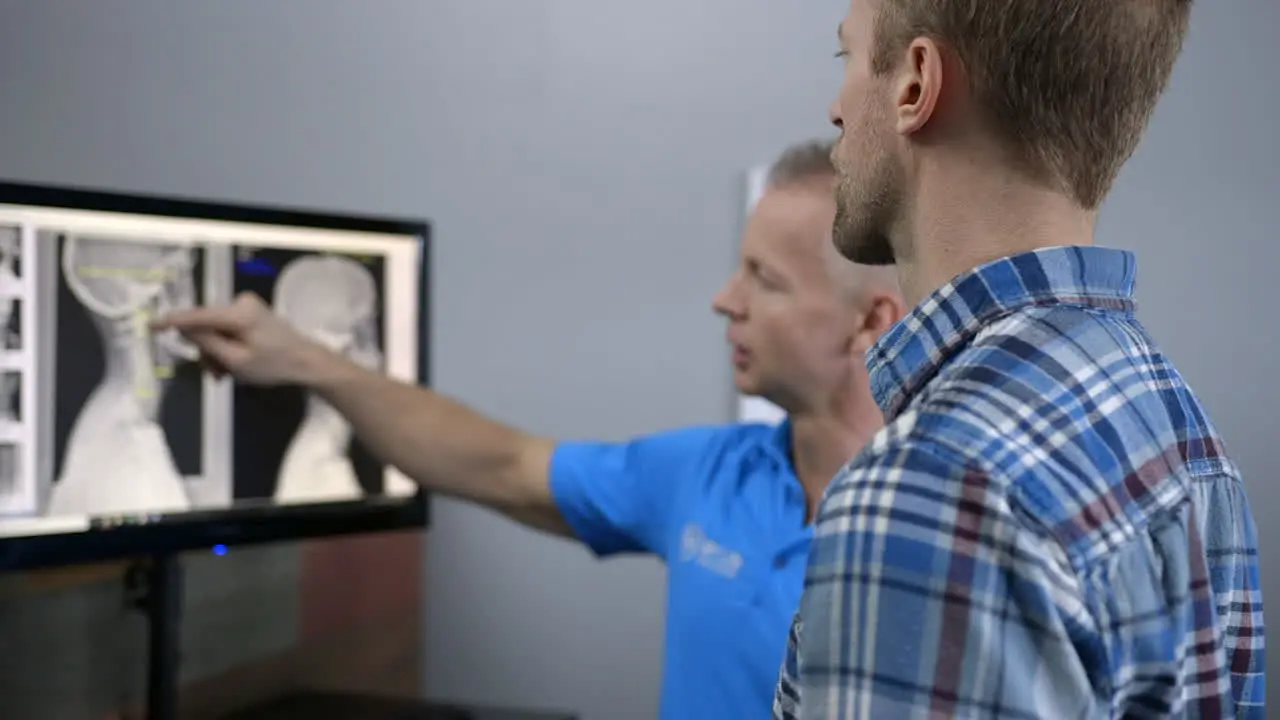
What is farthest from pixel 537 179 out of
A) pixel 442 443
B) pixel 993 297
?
pixel 993 297

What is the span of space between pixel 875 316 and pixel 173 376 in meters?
0.82

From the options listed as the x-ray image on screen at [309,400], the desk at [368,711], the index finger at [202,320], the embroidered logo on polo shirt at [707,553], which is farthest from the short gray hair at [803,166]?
the desk at [368,711]

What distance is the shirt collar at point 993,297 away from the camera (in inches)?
25.7

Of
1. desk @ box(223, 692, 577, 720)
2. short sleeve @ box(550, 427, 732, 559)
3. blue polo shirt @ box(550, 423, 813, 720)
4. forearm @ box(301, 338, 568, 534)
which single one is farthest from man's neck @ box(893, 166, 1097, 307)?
desk @ box(223, 692, 577, 720)

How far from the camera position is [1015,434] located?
1.85ft

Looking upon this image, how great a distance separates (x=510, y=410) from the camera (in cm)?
202

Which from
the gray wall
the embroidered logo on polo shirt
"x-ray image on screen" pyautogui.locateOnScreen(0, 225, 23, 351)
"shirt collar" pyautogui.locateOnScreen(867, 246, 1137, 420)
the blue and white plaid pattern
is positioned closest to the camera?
the blue and white plaid pattern

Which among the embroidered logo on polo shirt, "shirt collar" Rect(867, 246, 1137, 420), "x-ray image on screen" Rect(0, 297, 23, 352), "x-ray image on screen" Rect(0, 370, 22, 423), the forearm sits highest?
"shirt collar" Rect(867, 246, 1137, 420)

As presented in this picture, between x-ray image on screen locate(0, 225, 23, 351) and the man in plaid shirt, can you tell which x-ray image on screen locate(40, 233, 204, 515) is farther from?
the man in plaid shirt

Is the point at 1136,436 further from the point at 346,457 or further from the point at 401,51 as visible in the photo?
the point at 401,51

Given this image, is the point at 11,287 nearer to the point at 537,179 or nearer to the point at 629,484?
the point at 629,484

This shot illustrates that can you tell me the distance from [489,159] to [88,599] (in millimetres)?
924

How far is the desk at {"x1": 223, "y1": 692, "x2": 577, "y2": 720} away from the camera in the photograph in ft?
5.42

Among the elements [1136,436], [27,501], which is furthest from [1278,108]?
[27,501]
